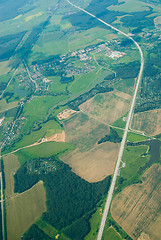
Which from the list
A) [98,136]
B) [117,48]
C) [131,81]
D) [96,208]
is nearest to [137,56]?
[117,48]

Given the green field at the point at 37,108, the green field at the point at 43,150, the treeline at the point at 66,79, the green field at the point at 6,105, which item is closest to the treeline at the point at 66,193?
the green field at the point at 43,150

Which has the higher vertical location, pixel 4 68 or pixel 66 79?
pixel 4 68

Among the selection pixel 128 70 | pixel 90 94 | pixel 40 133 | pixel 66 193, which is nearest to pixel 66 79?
pixel 90 94

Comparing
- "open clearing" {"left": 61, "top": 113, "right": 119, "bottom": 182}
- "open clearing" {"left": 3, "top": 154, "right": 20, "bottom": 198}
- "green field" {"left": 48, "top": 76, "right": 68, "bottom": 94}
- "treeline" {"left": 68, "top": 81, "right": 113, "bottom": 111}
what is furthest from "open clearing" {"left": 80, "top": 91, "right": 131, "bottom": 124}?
"open clearing" {"left": 3, "top": 154, "right": 20, "bottom": 198}

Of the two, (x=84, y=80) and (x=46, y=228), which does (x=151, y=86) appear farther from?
(x=46, y=228)

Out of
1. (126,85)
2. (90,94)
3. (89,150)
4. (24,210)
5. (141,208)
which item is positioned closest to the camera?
(141,208)
